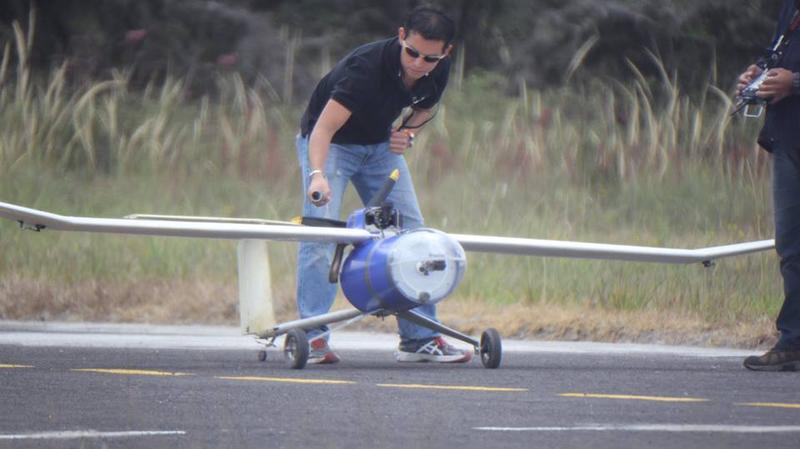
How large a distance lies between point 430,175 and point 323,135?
6475mm

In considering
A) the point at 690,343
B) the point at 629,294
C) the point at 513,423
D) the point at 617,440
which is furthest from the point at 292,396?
the point at 629,294

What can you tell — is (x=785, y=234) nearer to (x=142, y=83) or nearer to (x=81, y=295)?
(x=81, y=295)

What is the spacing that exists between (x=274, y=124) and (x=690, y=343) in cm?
705

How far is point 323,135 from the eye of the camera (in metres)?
7.86

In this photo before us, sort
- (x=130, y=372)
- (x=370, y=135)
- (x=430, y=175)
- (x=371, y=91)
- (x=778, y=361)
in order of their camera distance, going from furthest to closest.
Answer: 1. (x=430, y=175)
2. (x=370, y=135)
3. (x=371, y=91)
4. (x=778, y=361)
5. (x=130, y=372)

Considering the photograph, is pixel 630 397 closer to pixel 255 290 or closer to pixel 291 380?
pixel 291 380

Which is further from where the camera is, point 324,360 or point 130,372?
point 324,360

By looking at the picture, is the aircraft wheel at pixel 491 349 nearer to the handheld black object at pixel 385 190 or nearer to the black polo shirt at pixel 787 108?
the handheld black object at pixel 385 190

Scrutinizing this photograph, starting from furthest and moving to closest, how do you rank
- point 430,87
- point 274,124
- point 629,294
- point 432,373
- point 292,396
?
point 274,124
point 629,294
point 430,87
point 432,373
point 292,396

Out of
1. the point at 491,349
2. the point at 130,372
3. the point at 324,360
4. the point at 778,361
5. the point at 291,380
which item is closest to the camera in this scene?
the point at 291,380

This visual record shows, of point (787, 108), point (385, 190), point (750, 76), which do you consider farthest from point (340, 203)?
point (787, 108)

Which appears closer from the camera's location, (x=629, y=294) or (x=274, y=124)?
(x=629, y=294)

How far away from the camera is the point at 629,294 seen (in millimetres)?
10438

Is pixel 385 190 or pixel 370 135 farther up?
pixel 370 135
